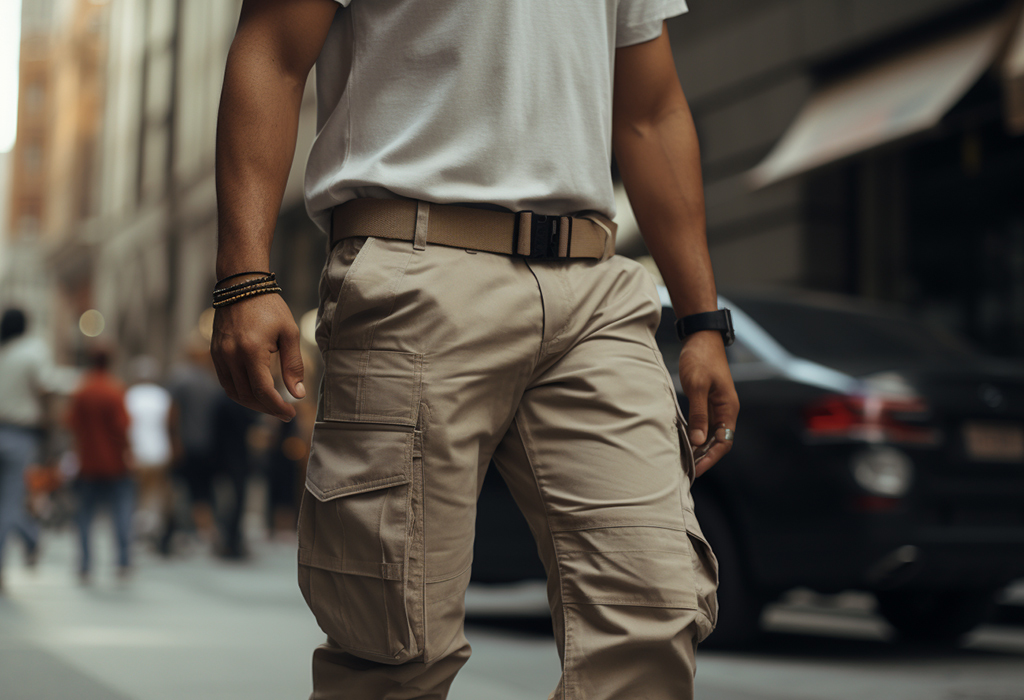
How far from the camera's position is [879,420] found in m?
5.17

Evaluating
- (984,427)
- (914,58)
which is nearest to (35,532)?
(984,427)

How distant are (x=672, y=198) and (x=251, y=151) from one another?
2.43 feet

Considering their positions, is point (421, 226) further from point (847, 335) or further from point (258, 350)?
point (847, 335)

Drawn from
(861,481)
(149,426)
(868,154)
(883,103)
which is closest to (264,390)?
(861,481)

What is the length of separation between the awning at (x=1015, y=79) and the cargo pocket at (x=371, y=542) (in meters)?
7.21

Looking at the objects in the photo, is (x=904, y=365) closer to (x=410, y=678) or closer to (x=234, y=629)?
(x=234, y=629)

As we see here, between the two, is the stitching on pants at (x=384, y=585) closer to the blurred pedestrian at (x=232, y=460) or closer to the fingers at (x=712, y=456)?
the fingers at (x=712, y=456)

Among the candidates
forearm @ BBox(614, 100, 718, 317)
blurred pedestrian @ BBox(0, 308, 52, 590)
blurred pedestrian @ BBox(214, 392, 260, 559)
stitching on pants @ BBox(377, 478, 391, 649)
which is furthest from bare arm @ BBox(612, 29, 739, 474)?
blurred pedestrian @ BBox(214, 392, 260, 559)

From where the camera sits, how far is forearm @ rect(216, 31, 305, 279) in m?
1.98

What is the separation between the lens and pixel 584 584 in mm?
1953

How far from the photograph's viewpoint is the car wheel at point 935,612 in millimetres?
6000

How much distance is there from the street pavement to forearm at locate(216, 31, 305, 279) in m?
2.75

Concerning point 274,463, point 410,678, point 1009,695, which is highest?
point 410,678

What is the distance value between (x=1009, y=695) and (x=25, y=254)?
75534 mm
